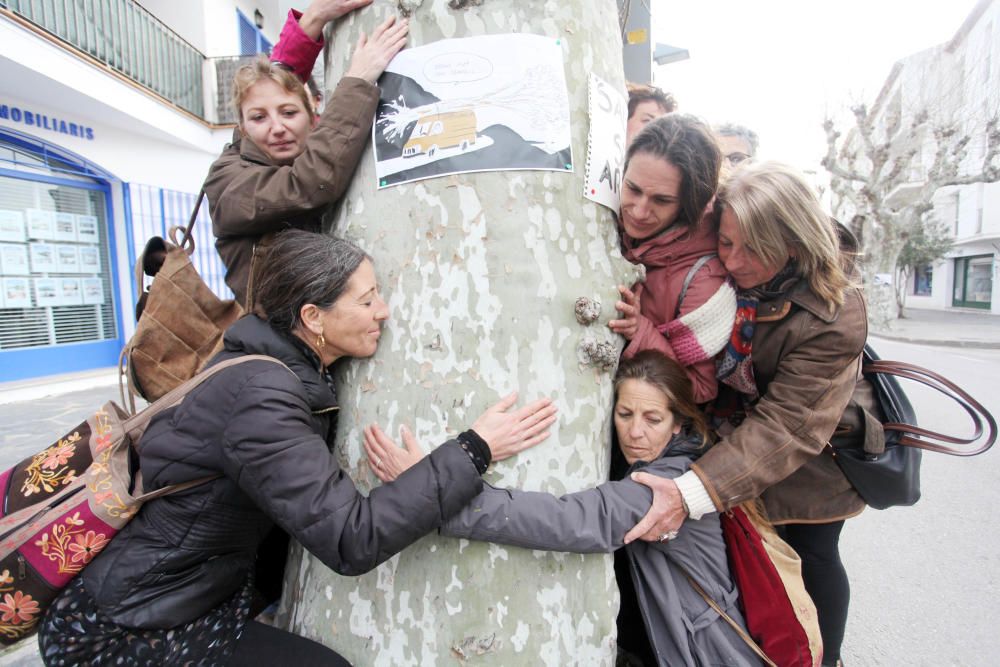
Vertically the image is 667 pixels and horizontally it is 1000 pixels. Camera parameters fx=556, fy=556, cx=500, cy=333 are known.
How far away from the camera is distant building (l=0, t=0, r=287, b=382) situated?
277 inches

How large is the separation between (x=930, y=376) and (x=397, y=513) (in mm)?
1779

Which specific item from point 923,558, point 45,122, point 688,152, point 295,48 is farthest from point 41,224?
point 923,558

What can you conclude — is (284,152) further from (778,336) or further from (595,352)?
(778,336)

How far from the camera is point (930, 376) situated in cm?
184

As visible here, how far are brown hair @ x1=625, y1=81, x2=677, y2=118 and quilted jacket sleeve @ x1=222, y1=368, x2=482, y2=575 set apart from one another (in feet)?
7.83

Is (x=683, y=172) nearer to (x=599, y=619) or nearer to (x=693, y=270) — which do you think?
(x=693, y=270)

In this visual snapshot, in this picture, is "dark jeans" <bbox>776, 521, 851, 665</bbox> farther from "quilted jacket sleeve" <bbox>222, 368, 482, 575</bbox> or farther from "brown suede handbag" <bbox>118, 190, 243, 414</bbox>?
"brown suede handbag" <bbox>118, 190, 243, 414</bbox>

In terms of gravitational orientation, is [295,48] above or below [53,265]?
above

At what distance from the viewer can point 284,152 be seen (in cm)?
190

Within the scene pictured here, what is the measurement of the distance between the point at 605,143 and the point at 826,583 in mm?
1838

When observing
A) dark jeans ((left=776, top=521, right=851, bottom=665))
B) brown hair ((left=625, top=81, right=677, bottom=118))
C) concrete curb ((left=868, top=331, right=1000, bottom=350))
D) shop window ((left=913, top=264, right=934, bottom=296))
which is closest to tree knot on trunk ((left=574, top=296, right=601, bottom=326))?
dark jeans ((left=776, top=521, right=851, bottom=665))

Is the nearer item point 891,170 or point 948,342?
point 948,342

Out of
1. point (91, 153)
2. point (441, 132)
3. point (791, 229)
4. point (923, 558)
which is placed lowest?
point (923, 558)

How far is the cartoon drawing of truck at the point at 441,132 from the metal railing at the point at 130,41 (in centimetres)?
762
